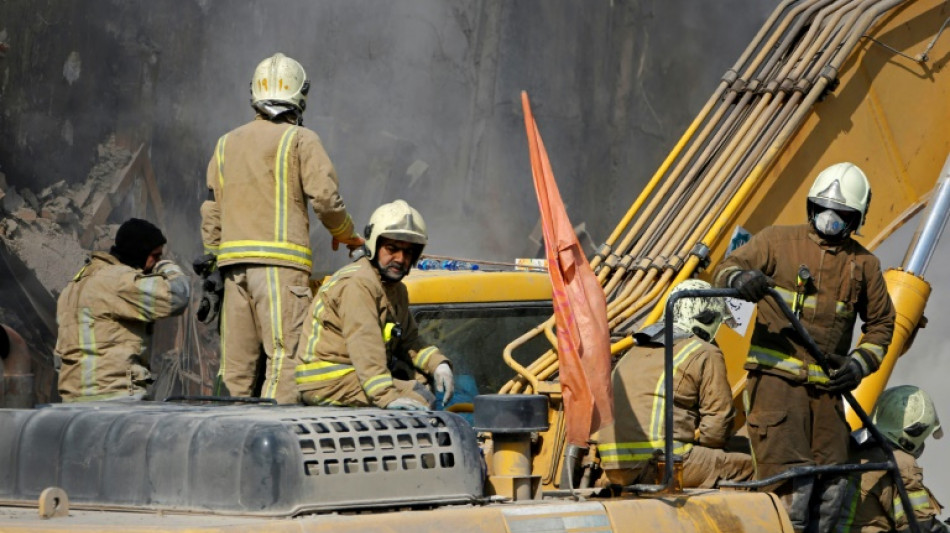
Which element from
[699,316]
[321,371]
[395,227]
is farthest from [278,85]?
[699,316]

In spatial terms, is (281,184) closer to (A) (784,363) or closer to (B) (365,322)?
(B) (365,322)

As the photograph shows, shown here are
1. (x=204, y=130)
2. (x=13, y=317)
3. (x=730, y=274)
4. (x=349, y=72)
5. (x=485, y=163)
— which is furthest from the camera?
(x=485, y=163)

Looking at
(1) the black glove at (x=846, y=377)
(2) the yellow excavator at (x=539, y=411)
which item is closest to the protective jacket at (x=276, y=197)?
(2) the yellow excavator at (x=539, y=411)

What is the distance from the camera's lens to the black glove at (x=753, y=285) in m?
5.73

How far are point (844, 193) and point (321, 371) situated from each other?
2.37m

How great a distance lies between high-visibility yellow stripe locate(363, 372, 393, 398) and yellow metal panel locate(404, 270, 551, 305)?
2396 mm

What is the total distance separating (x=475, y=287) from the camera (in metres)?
8.08

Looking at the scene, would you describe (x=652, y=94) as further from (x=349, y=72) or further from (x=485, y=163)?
(x=349, y=72)

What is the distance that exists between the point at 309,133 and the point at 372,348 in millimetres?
2017

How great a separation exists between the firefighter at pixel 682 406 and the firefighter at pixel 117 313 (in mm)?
2181

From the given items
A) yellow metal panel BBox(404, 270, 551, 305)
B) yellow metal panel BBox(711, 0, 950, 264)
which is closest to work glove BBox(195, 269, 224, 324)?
yellow metal panel BBox(404, 270, 551, 305)

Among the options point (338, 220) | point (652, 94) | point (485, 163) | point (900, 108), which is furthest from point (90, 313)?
point (652, 94)

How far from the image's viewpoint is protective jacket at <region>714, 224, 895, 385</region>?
648 cm

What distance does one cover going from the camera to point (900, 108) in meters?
8.72
